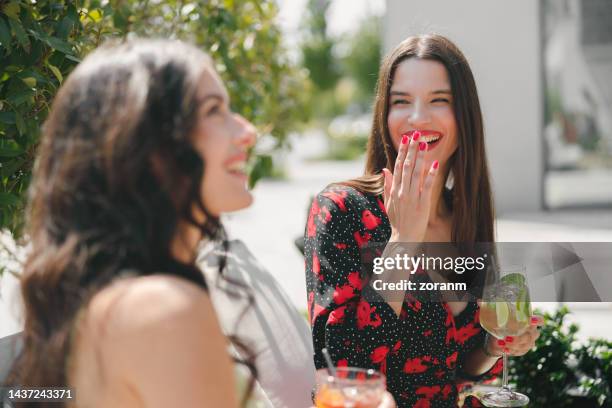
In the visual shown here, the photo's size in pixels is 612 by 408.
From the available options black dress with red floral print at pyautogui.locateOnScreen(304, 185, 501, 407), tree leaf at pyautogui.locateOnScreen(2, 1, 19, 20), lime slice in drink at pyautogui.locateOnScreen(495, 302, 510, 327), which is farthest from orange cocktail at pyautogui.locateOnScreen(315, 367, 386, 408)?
tree leaf at pyautogui.locateOnScreen(2, 1, 19, 20)

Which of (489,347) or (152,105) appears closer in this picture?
(152,105)

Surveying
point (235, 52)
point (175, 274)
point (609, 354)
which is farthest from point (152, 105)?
point (235, 52)

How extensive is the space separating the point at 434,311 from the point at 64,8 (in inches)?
57.7

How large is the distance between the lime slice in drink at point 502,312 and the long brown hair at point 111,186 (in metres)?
1.07

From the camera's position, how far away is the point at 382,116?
2.40 m

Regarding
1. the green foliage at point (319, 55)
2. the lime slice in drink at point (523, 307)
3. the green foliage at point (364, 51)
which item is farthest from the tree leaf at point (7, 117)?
the green foliage at point (364, 51)

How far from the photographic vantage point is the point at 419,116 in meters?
2.30

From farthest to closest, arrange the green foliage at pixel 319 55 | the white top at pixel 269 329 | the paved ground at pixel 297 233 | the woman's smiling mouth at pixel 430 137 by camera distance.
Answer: the green foliage at pixel 319 55
the paved ground at pixel 297 233
the white top at pixel 269 329
the woman's smiling mouth at pixel 430 137

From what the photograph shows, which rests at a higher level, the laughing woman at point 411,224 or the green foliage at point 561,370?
the laughing woman at point 411,224

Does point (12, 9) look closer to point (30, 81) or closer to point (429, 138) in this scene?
point (30, 81)

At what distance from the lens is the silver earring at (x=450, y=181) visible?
99.1 inches

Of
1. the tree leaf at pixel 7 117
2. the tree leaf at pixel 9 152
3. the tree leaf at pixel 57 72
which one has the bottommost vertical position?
the tree leaf at pixel 9 152

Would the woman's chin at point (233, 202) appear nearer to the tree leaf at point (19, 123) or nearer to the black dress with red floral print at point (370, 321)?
the black dress with red floral print at point (370, 321)

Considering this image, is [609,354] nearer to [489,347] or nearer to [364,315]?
[489,347]
